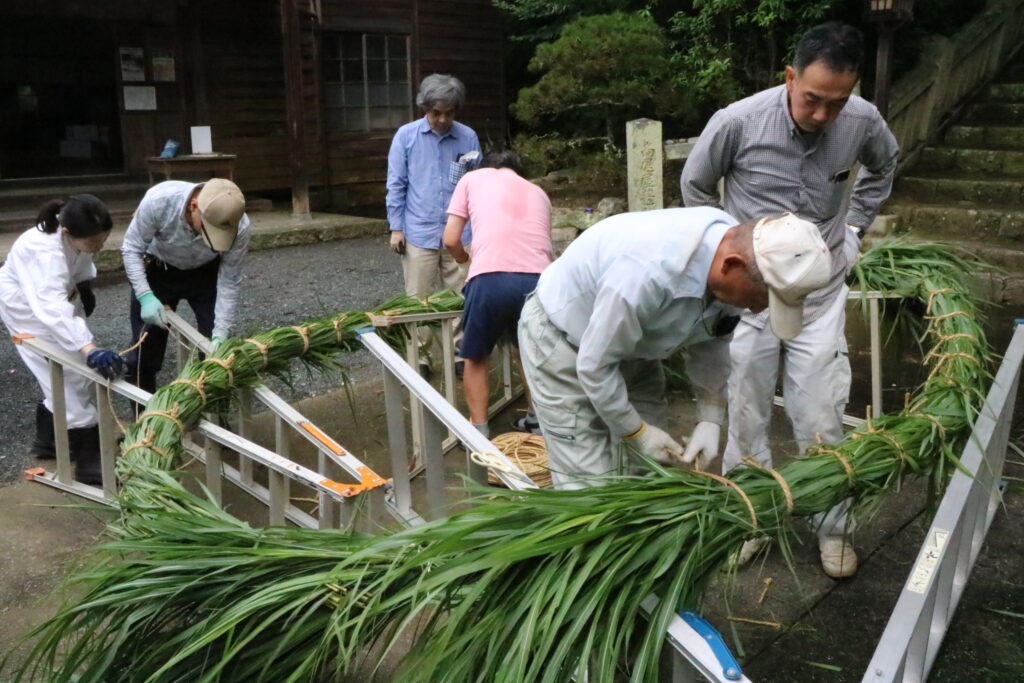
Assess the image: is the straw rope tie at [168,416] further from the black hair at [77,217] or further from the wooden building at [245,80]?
the wooden building at [245,80]

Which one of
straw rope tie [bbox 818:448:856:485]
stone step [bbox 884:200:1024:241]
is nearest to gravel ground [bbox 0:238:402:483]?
straw rope tie [bbox 818:448:856:485]

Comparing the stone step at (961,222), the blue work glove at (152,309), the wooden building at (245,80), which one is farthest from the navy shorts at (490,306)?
the wooden building at (245,80)

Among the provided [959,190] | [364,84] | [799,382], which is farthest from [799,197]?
[364,84]

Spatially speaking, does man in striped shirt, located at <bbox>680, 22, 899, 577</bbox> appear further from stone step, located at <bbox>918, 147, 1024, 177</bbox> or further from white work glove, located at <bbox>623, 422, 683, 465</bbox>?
stone step, located at <bbox>918, 147, 1024, 177</bbox>

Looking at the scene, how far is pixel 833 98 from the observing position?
111 inches

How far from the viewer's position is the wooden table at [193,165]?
9180 mm

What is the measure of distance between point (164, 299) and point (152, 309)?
33cm

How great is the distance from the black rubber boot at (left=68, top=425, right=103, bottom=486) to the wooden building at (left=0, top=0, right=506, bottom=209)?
22.3 feet

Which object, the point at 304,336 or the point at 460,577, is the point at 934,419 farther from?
the point at 304,336

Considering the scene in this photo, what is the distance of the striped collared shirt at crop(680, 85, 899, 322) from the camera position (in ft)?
9.86

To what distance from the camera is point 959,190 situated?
320 inches

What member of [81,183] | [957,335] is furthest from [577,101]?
[957,335]

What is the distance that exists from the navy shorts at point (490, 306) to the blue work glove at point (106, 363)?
4.46ft

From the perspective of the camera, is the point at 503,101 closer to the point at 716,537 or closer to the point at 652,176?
the point at 652,176
